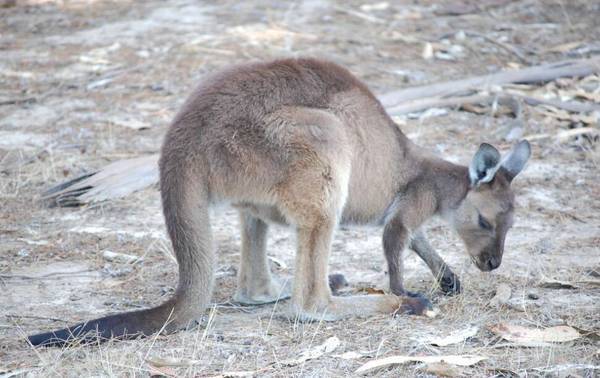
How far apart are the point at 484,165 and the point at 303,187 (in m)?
1.05

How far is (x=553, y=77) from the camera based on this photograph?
8109 millimetres

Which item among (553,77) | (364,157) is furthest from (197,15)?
(364,157)

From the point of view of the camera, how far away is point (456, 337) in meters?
4.07

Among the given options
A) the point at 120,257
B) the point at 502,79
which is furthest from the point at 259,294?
the point at 502,79

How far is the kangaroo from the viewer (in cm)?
410

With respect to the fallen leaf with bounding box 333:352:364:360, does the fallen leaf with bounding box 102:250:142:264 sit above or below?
below

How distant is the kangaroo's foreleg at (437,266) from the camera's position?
4750mm

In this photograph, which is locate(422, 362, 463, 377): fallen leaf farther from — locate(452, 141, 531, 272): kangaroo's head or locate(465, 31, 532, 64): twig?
locate(465, 31, 532, 64): twig

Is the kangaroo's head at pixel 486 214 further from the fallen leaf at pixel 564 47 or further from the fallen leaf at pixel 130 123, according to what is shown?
the fallen leaf at pixel 564 47

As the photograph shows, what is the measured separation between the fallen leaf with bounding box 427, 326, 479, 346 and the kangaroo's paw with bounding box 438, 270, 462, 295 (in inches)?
21.8

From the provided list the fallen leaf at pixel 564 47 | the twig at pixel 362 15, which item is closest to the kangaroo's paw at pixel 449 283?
the fallen leaf at pixel 564 47

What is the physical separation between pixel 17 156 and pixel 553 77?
4.44 metres

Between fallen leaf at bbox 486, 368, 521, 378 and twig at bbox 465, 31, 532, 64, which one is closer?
fallen leaf at bbox 486, 368, 521, 378

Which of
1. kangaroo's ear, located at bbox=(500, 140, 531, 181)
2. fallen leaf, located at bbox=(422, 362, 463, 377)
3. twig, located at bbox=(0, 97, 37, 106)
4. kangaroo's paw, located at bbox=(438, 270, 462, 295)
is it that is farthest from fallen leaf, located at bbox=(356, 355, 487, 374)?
twig, located at bbox=(0, 97, 37, 106)
